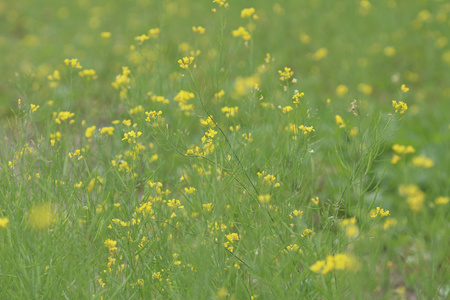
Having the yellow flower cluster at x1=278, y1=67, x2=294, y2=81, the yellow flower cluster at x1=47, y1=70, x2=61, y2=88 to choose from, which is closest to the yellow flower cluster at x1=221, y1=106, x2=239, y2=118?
the yellow flower cluster at x1=278, y1=67, x2=294, y2=81

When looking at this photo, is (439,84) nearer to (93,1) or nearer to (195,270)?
(195,270)

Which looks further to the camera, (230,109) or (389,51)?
(389,51)

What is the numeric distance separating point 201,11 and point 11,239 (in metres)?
5.23

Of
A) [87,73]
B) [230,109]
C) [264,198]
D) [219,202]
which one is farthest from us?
[87,73]

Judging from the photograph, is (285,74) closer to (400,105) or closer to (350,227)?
(400,105)

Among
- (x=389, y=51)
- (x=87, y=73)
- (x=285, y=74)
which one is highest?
(x=285, y=74)

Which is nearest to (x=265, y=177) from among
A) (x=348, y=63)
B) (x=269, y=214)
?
(x=269, y=214)

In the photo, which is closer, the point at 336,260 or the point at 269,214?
the point at 336,260

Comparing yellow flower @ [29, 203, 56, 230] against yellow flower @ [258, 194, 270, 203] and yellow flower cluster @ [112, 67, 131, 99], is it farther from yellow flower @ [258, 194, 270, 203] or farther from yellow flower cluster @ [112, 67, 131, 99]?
yellow flower cluster @ [112, 67, 131, 99]

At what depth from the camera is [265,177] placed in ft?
7.25

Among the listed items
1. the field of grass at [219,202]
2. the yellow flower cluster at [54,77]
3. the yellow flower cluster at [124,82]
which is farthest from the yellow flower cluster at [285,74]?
the yellow flower cluster at [54,77]

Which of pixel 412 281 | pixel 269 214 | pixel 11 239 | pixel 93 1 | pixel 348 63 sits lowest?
pixel 93 1

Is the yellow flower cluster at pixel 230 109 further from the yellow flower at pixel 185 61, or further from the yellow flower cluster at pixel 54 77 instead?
the yellow flower cluster at pixel 54 77

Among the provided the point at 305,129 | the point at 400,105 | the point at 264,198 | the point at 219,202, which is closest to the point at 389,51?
the point at 400,105
